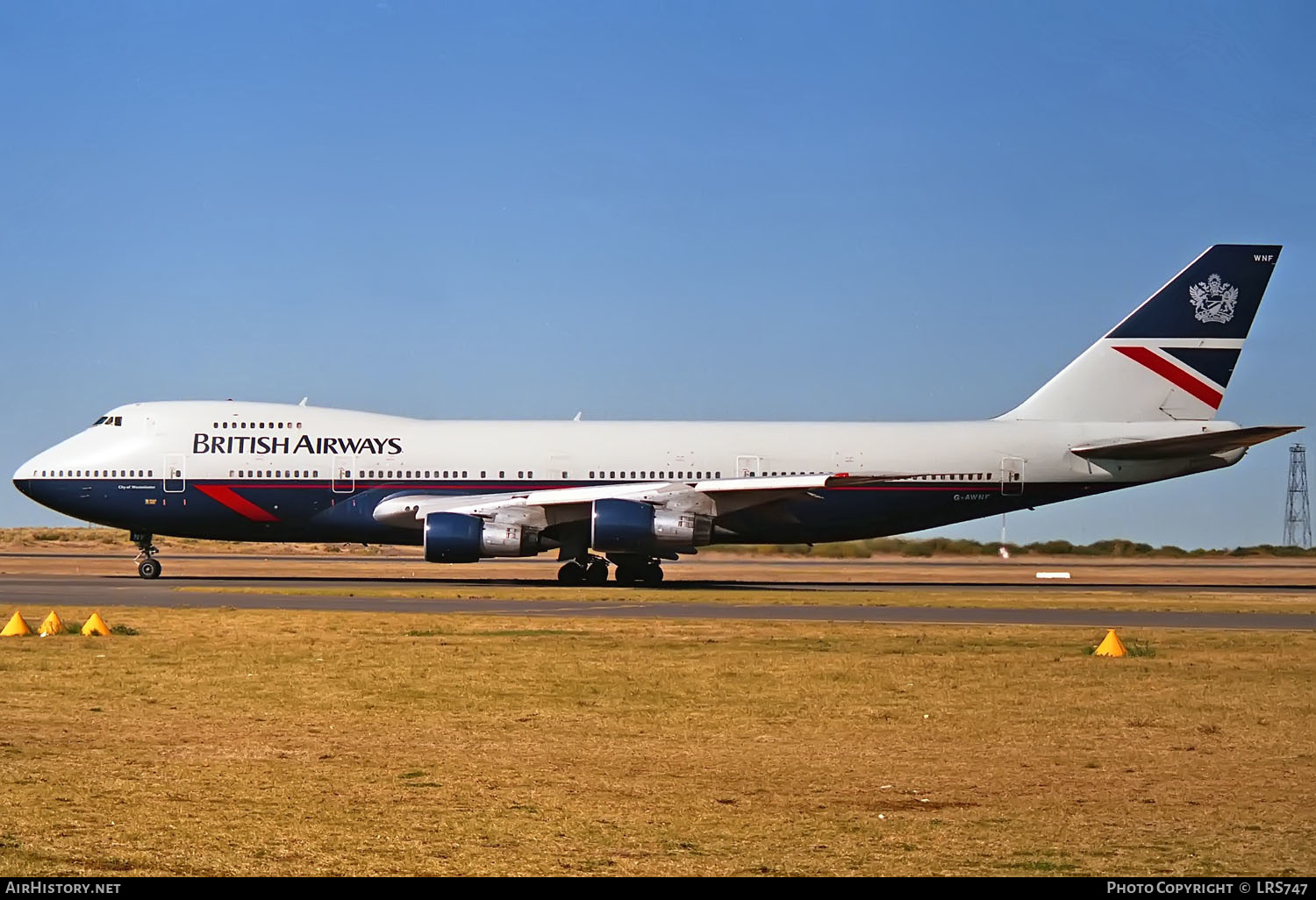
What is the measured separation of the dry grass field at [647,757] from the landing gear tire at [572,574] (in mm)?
16877

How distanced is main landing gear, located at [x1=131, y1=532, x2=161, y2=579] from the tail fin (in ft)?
85.9

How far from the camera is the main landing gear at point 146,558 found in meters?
39.2

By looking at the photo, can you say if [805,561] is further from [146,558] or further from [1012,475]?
[146,558]

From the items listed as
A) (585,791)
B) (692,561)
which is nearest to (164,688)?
(585,791)

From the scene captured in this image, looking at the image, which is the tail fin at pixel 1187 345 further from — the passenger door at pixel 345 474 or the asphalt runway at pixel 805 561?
the passenger door at pixel 345 474

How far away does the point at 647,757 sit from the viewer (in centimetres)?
1184

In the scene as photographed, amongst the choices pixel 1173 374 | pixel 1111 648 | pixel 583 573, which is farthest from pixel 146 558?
pixel 1173 374

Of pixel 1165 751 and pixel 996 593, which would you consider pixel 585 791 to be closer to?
pixel 1165 751

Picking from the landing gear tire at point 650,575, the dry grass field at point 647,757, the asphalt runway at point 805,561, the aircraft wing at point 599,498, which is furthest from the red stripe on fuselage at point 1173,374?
the dry grass field at point 647,757

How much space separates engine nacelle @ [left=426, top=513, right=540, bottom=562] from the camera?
36281mm

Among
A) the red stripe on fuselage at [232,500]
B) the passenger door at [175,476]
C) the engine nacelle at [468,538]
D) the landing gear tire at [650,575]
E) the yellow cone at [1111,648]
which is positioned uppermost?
the passenger door at [175,476]

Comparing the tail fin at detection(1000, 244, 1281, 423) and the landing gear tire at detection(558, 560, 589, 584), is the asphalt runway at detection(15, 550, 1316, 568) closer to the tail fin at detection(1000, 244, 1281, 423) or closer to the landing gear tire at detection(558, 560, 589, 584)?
the tail fin at detection(1000, 244, 1281, 423)

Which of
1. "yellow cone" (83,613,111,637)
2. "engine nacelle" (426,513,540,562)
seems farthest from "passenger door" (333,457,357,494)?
"yellow cone" (83,613,111,637)
